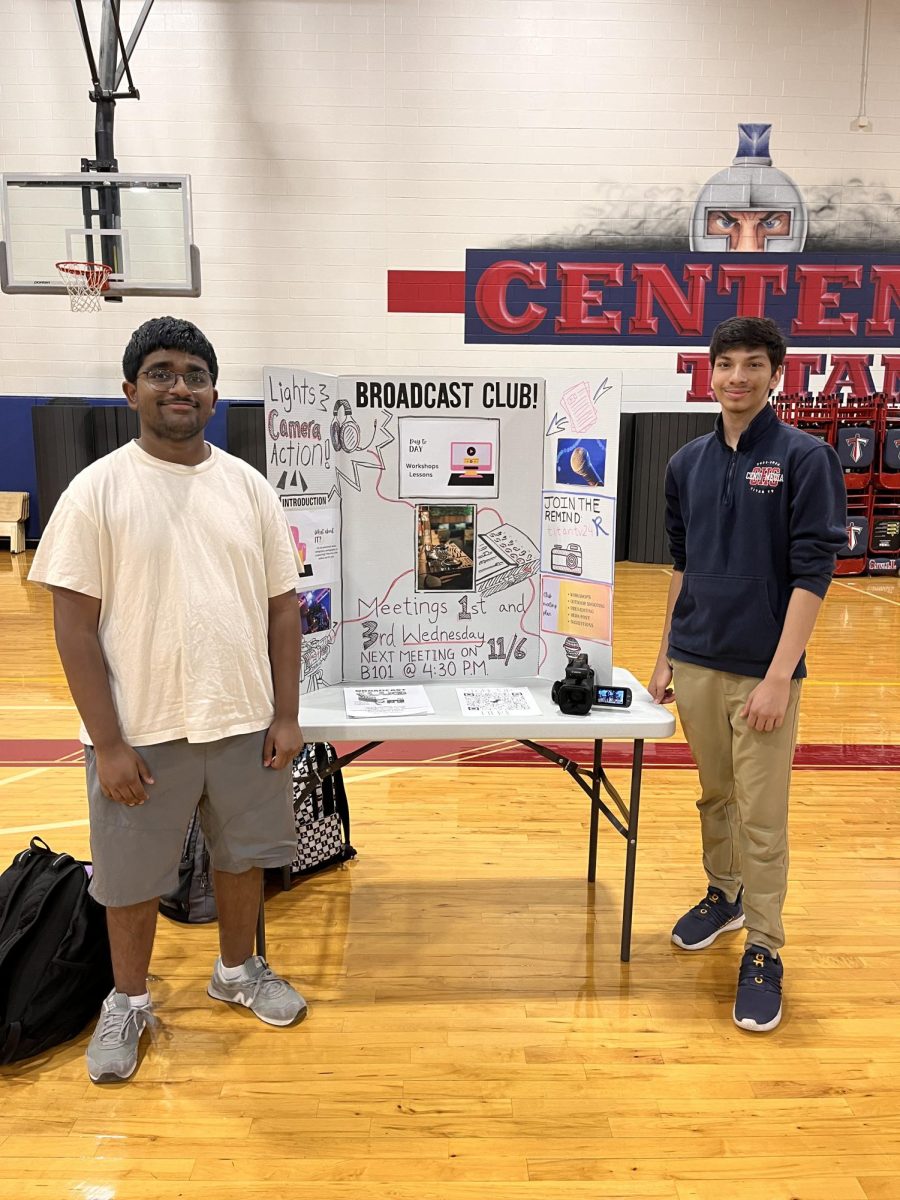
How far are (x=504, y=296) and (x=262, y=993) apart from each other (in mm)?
7889

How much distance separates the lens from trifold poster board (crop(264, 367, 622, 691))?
2.62 meters

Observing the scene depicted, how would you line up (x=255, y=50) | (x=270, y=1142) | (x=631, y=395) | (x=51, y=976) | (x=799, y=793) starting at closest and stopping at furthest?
(x=270, y=1142) < (x=51, y=976) < (x=799, y=793) < (x=255, y=50) < (x=631, y=395)

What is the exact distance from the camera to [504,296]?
9.06m

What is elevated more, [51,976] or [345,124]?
[345,124]

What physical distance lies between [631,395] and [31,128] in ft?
20.9

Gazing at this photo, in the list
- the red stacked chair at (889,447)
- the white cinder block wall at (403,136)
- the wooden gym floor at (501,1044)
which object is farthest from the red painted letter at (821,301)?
the wooden gym floor at (501,1044)

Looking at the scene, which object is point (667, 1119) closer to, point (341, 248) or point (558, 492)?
point (558, 492)

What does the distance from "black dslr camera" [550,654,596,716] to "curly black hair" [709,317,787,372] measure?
2.97 feet

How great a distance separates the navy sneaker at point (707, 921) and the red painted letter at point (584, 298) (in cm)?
736

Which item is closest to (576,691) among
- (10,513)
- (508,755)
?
(508,755)

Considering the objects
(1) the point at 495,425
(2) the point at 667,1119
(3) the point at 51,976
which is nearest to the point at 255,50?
(1) the point at 495,425

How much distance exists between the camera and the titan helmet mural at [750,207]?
8.87 metres

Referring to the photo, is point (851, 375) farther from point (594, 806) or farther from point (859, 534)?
point (594, 806)

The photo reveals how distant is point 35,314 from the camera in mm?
9000
